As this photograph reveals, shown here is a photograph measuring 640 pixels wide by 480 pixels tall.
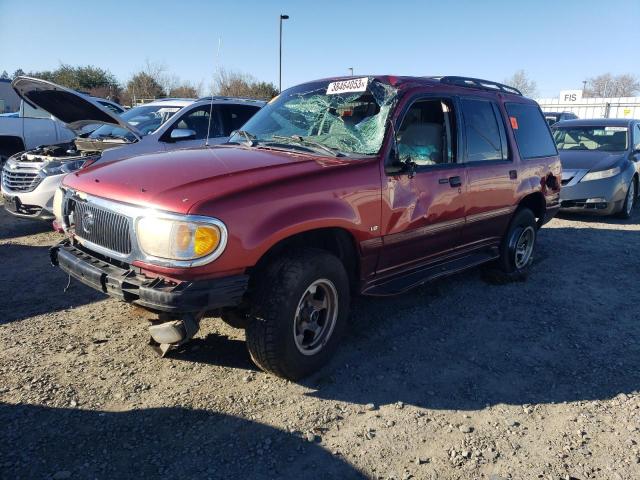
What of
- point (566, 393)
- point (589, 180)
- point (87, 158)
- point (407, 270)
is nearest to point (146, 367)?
point (407, 270)

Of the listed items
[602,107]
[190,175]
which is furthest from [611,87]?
[190,175]

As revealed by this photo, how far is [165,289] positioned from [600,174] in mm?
8327

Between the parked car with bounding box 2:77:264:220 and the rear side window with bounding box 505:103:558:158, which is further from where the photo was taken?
the parked car with bounding box 2:77:264:220

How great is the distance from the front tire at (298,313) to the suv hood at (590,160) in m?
7.11

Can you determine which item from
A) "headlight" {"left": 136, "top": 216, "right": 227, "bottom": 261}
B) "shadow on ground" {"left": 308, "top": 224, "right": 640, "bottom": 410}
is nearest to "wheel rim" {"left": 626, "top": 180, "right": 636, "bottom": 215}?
"shadow on ground" {"left": 308, "top": 224, "right": 640, "bottom": 410}

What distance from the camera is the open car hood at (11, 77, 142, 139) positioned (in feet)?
19.9

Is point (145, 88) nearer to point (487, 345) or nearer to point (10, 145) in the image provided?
point (10, 145)

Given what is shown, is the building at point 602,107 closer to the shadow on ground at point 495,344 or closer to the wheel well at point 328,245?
the shadow on ground at point 495,344

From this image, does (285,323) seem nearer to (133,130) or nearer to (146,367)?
(146,367)

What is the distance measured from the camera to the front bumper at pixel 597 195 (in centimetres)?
838

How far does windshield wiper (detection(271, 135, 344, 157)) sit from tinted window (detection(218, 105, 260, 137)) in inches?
147

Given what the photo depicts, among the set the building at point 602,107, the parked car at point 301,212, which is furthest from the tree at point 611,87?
the parked car at point 301,212

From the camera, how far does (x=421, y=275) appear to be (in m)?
4.11

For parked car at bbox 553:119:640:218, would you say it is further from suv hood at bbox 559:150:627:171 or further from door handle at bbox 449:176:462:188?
door handle at bbox 449:176:462:188
